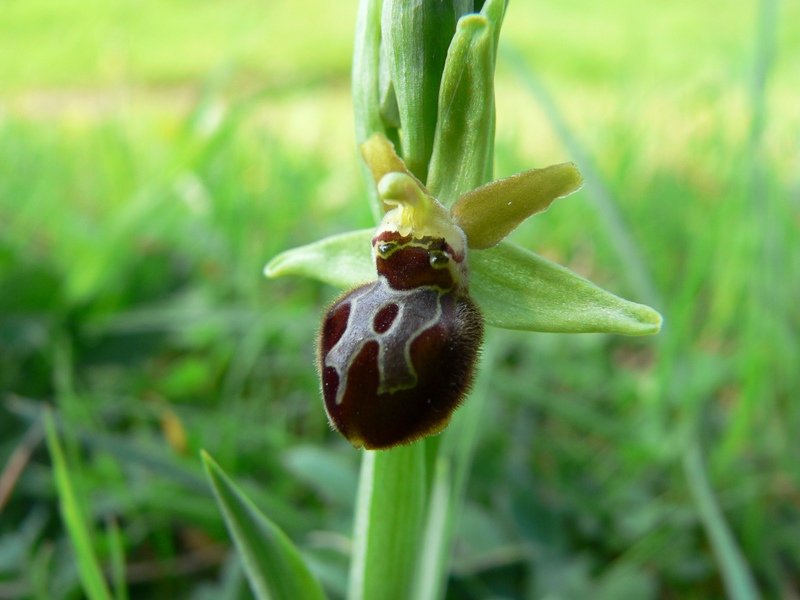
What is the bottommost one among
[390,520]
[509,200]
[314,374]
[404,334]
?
[314,374]

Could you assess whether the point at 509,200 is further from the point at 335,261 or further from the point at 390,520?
the point at 390,520

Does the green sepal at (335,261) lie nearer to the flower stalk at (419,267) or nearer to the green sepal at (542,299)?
the flower stalk at (419,267)

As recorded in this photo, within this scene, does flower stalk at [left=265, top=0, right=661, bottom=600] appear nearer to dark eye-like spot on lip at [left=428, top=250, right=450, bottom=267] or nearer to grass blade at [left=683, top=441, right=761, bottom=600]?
dark eye-like spot on lip at [left=428, top=250, right=450, bottom=267]

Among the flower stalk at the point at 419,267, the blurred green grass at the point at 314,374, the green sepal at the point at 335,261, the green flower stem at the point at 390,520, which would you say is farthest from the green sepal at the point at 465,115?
the blurred green grass at the point at 314,374

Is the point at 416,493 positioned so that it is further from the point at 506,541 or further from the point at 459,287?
the point at 506,541

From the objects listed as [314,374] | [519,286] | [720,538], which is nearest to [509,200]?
[519,286]

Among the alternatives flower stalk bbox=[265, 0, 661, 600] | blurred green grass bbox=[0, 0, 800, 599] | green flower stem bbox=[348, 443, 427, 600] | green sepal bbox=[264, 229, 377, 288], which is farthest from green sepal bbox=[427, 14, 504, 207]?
blurred green grass bbox=[0, 0, 800, 599]

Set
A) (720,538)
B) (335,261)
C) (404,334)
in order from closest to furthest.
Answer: (404,334) → (335,261) → (720,538)
